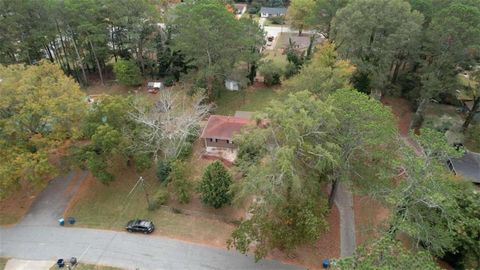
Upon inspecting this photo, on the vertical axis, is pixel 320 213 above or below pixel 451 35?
below

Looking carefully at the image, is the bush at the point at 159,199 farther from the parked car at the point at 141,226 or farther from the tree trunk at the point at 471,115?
the tree trunk at the point at 471,115

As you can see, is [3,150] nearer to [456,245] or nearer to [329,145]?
[329,145]

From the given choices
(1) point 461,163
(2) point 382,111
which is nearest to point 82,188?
(2) point 382,111

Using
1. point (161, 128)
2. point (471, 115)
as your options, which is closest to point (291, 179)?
point (161, 128)

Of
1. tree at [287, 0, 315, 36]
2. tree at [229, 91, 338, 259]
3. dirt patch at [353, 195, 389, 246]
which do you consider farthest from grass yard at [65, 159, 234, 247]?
tree at [287, 0, 315, 36]

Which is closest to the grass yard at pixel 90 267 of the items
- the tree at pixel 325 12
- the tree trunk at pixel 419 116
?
the tree trunk at pixel 419 116
